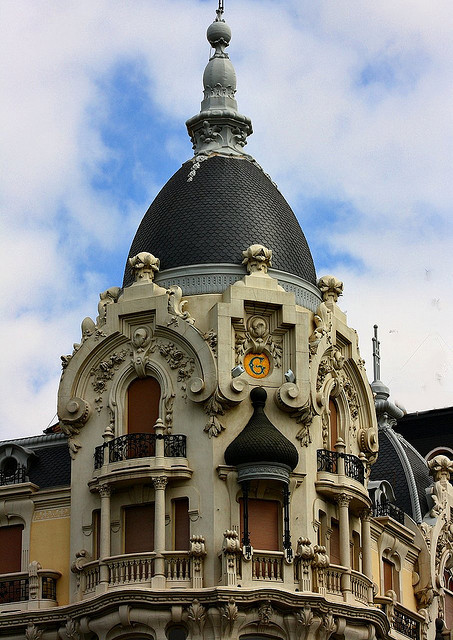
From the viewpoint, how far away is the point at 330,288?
182ft

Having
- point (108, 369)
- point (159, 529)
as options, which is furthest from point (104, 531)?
point (108, 369)

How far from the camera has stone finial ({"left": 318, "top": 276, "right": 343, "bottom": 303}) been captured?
182ft

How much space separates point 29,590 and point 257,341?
32.4ft

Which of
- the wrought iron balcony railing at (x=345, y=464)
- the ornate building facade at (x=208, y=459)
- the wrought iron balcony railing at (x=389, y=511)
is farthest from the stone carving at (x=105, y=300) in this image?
the wrought iron balcony railing at (x=389, y=511)

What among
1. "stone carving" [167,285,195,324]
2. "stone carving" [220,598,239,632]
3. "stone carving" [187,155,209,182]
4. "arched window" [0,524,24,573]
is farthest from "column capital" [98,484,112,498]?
"stone carving" [187,155,209,182]

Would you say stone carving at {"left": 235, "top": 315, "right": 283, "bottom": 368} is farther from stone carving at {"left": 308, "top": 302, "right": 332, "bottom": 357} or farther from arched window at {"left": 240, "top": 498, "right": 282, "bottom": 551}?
arched window at {"left": 240, "top": 498, "right": 282, "bottom": 551}

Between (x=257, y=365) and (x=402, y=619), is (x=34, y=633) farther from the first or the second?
(x=402, y=619)

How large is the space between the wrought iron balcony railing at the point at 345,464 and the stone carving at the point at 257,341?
3005 mm

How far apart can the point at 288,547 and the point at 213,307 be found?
748 cm

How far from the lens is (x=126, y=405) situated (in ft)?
173

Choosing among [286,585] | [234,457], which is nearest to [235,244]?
[234,457]

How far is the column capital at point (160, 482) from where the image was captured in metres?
50.5

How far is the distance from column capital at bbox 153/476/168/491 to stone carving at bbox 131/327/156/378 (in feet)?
11.9

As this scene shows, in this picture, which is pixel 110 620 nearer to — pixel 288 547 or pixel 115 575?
pixel 115 575
